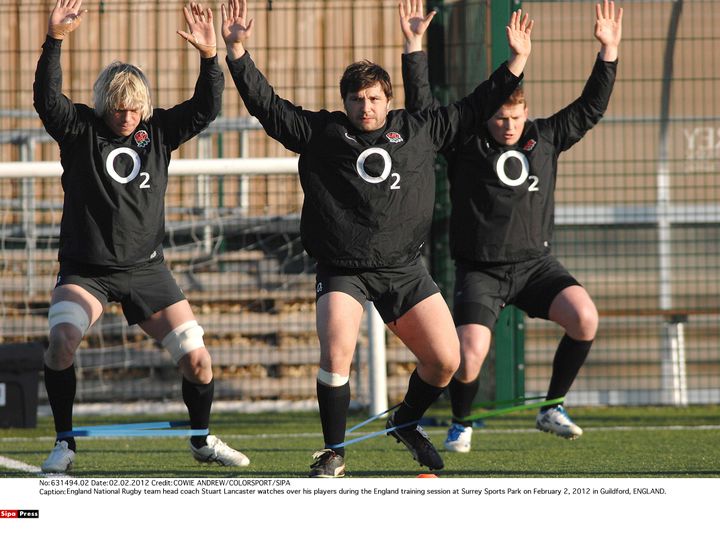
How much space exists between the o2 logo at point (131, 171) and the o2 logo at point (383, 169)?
3.59 ft

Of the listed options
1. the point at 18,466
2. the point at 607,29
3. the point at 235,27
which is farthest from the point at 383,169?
the point at 18,466

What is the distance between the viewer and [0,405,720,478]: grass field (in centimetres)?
609

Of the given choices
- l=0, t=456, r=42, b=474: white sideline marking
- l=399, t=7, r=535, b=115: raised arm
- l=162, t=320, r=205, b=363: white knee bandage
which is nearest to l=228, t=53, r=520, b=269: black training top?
l=399, t=7, r=535, b=115: raised arm

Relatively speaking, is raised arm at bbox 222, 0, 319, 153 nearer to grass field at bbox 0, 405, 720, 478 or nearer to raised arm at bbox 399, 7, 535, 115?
raised arm at bbox 399, 7, 535, 115

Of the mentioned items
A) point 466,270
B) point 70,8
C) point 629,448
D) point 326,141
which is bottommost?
point 629,448

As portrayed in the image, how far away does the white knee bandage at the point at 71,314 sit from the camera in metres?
5.77

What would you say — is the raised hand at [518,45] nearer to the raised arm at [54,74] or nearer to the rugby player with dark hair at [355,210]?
the rugby player with dark hair at [355,210]

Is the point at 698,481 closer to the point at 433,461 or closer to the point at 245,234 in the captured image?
the point at 433,461

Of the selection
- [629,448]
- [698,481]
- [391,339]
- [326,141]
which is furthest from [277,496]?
[391,339]

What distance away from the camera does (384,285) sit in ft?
18.4

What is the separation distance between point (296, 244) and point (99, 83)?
6.13 m

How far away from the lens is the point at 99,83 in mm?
5930

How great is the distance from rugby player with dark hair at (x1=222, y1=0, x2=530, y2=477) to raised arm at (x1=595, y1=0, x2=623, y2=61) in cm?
133

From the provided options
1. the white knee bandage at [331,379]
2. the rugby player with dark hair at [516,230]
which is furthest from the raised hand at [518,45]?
the white knee bandage at [331,379]
